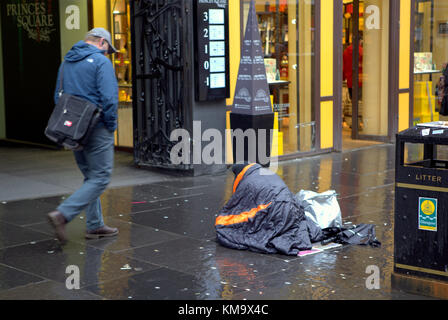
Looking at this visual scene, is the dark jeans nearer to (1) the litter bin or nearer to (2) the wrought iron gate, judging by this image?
(1) the litter bin

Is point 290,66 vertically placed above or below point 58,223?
above

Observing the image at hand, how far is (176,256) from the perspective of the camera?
608cm

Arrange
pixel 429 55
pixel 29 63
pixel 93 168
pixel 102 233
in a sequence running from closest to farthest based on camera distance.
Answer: pixel 93 168 → pixel 102 233 → pixel 29 63 → pixel 429 55

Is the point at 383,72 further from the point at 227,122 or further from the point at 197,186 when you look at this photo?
the point at 197,186

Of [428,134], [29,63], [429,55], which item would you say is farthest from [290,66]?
[428,134]

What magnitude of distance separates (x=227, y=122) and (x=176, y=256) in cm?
437

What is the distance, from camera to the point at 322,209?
6.67m

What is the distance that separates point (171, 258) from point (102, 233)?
0.94 m

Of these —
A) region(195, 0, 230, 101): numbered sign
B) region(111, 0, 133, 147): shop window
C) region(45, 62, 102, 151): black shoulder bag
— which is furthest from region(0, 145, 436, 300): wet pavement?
region(111, 0, 133, 147): shop window

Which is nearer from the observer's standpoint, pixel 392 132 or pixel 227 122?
pixel 227 122

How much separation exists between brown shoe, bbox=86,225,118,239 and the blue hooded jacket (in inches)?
38.7

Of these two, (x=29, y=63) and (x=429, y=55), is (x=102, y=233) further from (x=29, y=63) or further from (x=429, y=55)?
(x=429, y=55)

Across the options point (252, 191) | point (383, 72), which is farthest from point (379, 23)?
point (252, 191)

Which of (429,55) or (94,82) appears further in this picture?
(429,55)
